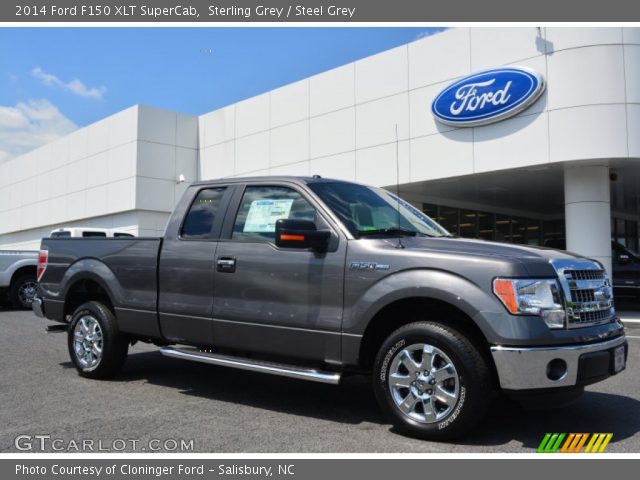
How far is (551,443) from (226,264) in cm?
297

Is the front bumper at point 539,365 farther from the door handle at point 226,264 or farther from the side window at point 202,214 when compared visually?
the side window at point 202,214

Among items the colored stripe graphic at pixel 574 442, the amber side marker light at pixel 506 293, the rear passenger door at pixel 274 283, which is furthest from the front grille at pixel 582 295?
the rear passenger door at pixel 274 283

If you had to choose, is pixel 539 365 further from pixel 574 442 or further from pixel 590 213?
pixel 590 213

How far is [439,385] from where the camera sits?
13.6ft

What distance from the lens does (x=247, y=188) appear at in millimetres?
5559

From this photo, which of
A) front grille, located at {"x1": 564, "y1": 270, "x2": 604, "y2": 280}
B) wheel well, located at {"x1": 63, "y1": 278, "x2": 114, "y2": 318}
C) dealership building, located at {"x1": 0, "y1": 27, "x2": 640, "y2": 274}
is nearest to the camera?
front grille, located at {"x1": 564, "y1": 270, "x2": 604, "y2": 280}

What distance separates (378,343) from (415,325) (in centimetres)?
52

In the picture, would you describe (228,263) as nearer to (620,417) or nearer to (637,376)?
(620,417)

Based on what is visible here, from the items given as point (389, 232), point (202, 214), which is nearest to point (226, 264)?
point (202, 214)

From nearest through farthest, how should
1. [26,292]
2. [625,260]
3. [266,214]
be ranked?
[266,214] → [26,292] → [625,260]

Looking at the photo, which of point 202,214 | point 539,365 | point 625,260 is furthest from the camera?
point 625,260

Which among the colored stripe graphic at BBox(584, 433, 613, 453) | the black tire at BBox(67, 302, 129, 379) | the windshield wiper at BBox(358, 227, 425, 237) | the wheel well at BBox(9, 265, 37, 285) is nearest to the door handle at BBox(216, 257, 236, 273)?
the windshield wiper at BBox(358, 227, 425, 237)

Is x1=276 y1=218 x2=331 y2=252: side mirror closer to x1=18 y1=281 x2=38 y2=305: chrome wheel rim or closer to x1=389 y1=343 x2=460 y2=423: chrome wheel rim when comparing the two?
A: x1=389 y1=343 x2=460 y2=423: chrome wheel rim

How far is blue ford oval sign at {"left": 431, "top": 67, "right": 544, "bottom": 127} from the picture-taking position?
1355 cm
